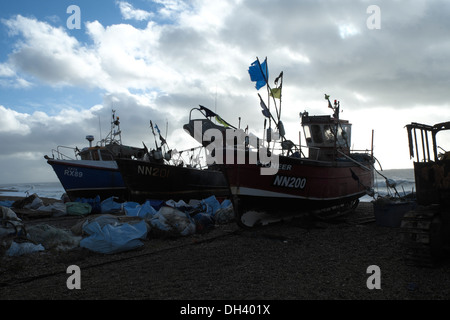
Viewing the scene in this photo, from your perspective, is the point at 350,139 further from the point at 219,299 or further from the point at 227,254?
the point at 219,299

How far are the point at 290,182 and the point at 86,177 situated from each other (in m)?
12.1

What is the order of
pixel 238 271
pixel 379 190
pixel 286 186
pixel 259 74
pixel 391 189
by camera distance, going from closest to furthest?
pixel 238 271 < pixel 286 186 < pixel 259 74 < pixel 391 189 < pixel 379 190

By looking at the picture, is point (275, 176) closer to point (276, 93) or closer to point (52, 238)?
point (276, 93)

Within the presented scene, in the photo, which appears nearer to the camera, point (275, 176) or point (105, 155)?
point (275, 176)

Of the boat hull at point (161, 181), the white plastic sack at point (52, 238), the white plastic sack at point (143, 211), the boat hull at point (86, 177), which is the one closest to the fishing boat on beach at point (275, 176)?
the white plastic sack at point (143, 211)

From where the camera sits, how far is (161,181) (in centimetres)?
1498

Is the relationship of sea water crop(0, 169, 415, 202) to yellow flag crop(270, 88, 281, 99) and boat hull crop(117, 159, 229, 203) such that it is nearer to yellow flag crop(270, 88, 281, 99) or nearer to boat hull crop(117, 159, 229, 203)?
yellow flag crop(270, 88, 281, 99)

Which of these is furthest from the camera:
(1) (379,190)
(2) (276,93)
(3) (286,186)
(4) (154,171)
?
(1) (379,190)

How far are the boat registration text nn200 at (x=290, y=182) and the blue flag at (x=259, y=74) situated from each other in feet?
9.21

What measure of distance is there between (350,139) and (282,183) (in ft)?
21.1

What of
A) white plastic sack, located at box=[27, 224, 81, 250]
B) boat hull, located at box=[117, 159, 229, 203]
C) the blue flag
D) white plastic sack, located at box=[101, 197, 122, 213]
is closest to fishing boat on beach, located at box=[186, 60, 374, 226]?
the blue flag

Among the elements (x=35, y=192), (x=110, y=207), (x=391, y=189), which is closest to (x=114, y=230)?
(x=110, y=207)

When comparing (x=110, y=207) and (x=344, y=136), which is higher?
(x=344, y=136)

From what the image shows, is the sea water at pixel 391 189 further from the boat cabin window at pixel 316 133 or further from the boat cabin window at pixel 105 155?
the boat cabin window at pixel 105 155
